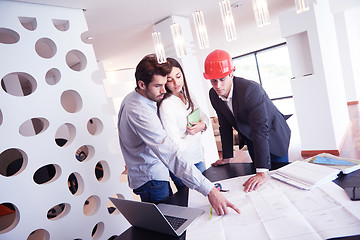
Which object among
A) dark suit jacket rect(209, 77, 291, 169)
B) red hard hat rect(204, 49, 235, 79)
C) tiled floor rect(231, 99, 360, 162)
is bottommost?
tiled floor rect(231, 99, 360, 162)

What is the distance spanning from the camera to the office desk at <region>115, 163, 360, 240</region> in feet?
3.65

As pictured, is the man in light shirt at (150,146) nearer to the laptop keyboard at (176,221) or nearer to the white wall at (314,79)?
the laptop keyboard at (176,221)

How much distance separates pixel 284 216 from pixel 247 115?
844mm

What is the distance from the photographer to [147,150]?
1643 millimetres

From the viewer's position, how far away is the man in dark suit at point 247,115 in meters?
1.56

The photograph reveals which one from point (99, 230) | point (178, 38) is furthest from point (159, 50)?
point (99, 230)

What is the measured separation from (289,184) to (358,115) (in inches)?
258

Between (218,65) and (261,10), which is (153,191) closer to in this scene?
(218,65)

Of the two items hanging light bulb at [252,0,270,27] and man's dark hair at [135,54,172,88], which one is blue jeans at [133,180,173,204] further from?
hanging light bulb at [252,0,270,27]

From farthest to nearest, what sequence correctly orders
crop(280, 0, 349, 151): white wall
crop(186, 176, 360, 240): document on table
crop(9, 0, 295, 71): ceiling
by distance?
crop(280, 0, 349, 151): white wall, crop(9, 0, 295, 71): ceiling, crop(186, 176, 360, 240): document on table

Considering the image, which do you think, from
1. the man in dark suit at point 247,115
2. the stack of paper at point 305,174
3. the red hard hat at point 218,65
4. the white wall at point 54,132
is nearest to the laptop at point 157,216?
the man in dark suit at point 247,115

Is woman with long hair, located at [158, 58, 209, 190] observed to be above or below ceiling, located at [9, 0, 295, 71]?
below

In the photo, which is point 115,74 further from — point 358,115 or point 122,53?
point 358,115

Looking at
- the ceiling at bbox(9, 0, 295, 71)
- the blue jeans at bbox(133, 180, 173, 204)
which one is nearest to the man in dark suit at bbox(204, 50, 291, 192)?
the blue jeans at bbox(133, 180, 173, 204)
